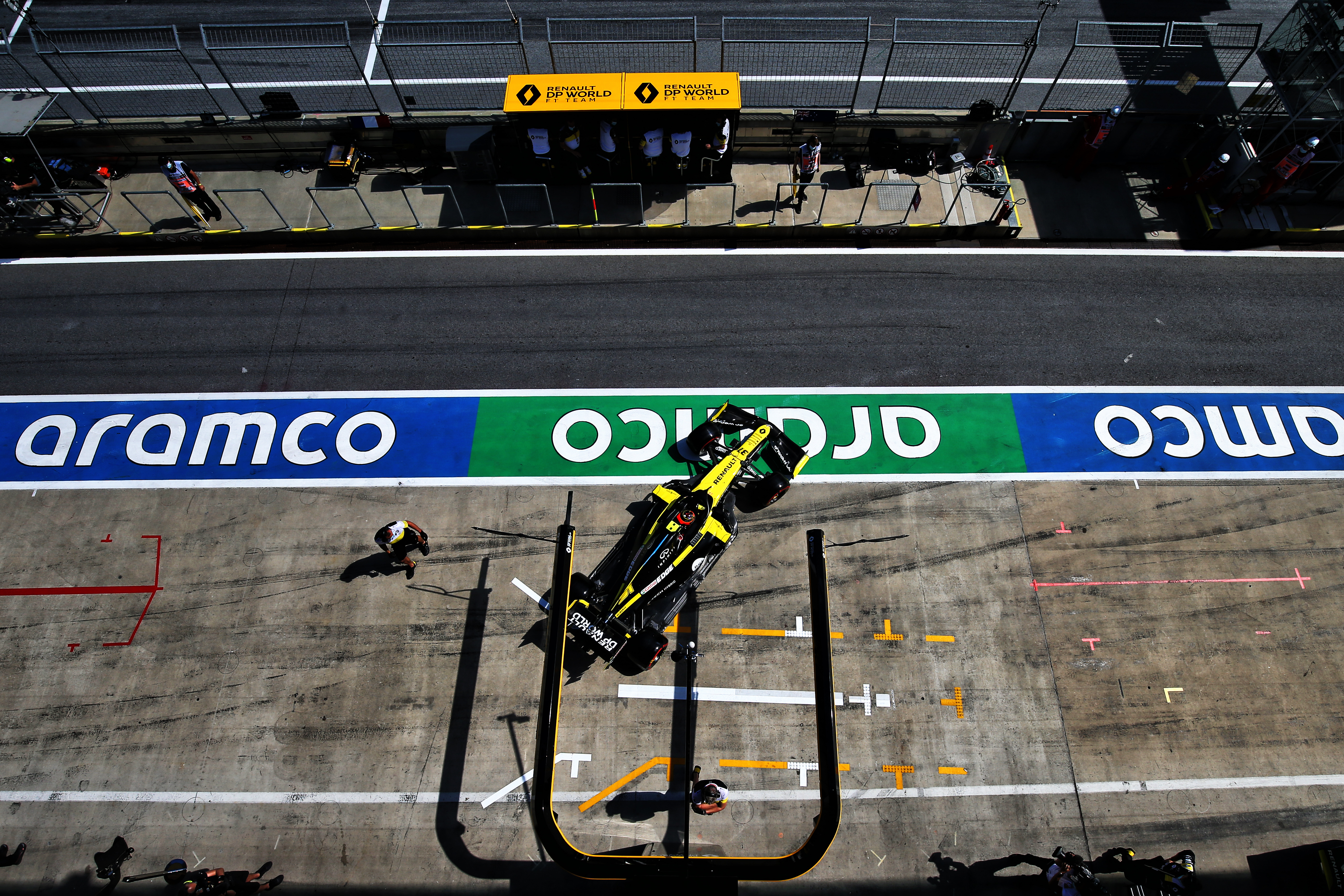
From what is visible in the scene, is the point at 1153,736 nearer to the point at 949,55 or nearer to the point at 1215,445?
the point at 1215,445

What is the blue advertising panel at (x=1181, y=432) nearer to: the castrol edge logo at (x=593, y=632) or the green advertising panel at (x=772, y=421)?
the green advertising panel at (x=772, y=421)

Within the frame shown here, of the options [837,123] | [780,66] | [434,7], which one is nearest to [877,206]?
[837,123]

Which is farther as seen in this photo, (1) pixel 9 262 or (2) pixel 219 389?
(1) pixel 9 262

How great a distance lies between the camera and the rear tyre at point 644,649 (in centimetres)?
1268

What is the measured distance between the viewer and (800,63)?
22.5 meters

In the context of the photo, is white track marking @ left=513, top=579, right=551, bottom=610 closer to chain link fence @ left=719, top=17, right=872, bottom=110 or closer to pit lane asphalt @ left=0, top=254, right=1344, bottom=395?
pit lane asphalt @ left=0, top=254, right=1344, bottom=395

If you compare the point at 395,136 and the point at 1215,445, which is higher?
the point at 395,136

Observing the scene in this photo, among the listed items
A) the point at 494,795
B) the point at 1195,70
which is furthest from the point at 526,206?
the point at 1195,70

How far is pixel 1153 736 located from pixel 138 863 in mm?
19993

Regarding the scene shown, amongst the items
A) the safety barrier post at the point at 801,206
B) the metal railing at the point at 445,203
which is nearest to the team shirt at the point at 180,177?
the metal railing at the point at 445,203

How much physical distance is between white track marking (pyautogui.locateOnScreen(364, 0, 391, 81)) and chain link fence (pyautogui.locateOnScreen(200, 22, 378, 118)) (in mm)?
230

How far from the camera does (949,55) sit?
22609 mm

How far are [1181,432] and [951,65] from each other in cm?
1395

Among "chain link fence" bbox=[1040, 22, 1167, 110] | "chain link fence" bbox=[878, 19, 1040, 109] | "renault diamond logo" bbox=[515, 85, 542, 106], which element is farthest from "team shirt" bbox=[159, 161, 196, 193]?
"chain link fence" bbox=[1040, 22, 1167, 110]
